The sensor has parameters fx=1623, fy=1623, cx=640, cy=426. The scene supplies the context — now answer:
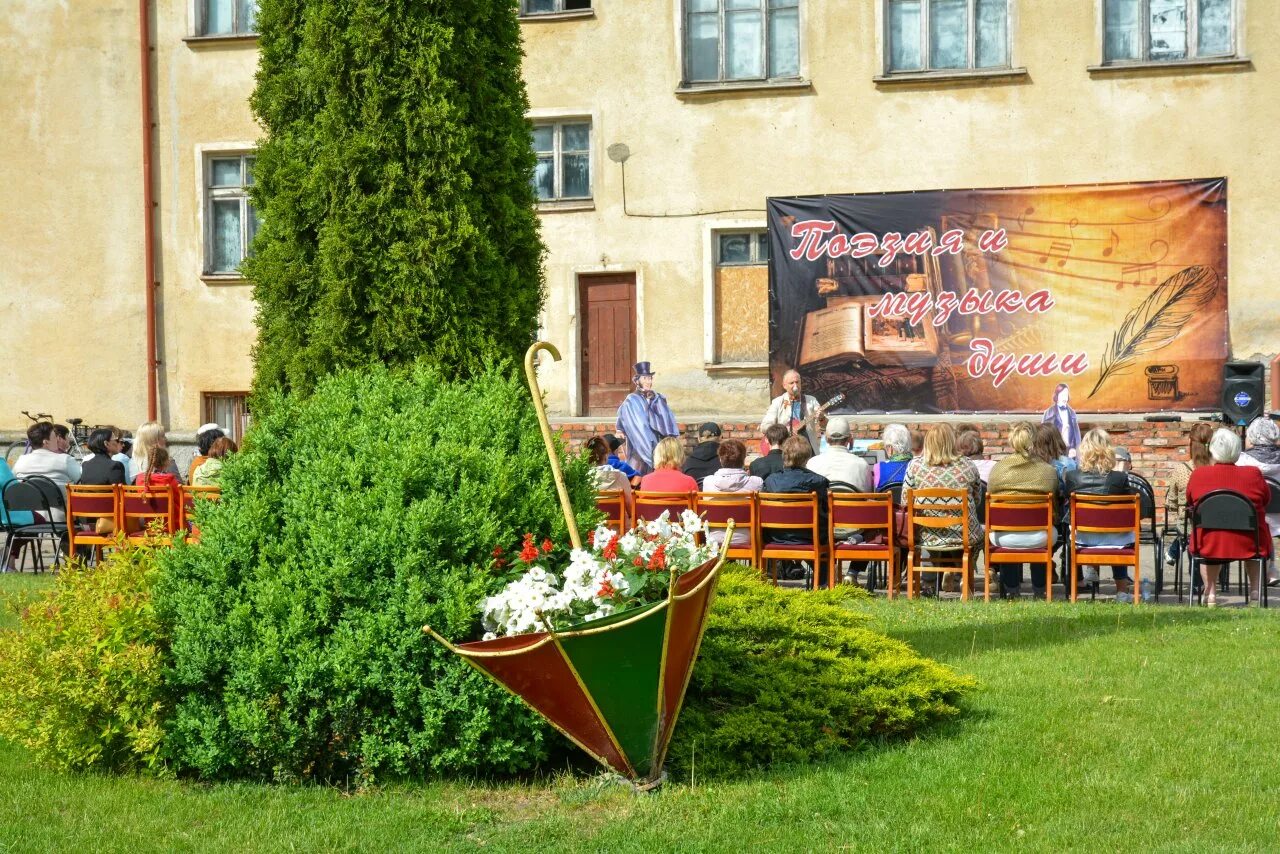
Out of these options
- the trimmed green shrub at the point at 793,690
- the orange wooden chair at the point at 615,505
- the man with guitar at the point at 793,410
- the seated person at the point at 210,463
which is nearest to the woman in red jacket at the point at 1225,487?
the orange wooden chair at the point at 615,505

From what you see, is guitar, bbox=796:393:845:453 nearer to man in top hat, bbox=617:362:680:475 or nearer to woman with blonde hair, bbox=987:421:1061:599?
man in top hat, bbox=617:362:680:475

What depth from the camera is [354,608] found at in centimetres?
639

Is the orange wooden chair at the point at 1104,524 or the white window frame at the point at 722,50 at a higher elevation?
the white window frame at the point at 722,50

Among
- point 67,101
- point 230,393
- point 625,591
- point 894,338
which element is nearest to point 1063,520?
point 625,591

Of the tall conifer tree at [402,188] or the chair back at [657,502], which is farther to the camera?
the chair back at [657,502]

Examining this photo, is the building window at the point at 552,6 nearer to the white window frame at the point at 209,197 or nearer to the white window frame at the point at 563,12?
the white window frame at the point at 563,12

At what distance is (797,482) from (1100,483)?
2163mm

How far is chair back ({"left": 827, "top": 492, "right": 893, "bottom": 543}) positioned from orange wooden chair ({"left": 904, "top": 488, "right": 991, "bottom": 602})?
6.2 inches

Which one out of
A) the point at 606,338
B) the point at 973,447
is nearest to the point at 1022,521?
the point at 973,447

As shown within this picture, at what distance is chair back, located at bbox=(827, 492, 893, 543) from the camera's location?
11625 millimetres

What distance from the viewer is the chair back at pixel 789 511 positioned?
38.5 ft

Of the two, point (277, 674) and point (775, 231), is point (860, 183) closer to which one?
point (775, 231)

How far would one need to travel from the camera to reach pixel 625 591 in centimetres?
586

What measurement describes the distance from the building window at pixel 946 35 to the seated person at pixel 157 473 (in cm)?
1187
